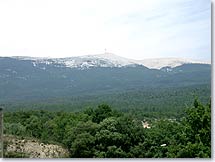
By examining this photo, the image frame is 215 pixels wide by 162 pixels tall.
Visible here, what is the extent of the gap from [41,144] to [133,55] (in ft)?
3.60

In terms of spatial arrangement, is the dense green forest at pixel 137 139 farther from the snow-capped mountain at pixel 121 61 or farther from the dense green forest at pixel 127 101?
the dense green forest at pixel 127 101

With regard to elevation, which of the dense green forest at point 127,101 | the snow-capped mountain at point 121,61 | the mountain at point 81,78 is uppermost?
the snow-capped mountain at point 121,61

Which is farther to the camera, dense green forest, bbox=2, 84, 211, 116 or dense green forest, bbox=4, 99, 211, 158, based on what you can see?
dense green forest, bbox=2, 84, 211, 116

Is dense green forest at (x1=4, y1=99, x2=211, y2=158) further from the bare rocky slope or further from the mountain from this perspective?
the mountain

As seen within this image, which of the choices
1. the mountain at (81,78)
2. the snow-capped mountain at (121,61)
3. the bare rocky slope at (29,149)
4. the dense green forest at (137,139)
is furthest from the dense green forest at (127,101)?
the bare rocky slope at (29,149)

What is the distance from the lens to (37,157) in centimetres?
242

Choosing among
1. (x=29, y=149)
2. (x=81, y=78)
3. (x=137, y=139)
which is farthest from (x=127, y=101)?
(x=29, y=149)

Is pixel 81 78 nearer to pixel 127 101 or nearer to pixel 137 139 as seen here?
pixel 127 101

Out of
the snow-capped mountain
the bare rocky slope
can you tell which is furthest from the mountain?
the bare rocky slope

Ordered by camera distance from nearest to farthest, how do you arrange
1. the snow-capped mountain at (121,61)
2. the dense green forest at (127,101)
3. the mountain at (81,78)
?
the snow-capped mountain at (121,61)
the mountain at (81,78)
the dense green forest at (127,101)

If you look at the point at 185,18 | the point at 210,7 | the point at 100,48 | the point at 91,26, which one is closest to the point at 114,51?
A: the point at 100,48

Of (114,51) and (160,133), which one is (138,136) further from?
(114,51)

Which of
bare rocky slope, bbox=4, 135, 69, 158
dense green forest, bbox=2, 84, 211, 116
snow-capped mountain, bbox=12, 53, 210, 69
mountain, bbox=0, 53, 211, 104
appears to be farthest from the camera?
dense green forest, bbox=2, 84, 211, 116

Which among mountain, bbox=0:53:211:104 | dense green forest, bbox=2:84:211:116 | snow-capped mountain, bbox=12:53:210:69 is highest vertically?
snow-capped mountain, bbox=12:53:210:69
